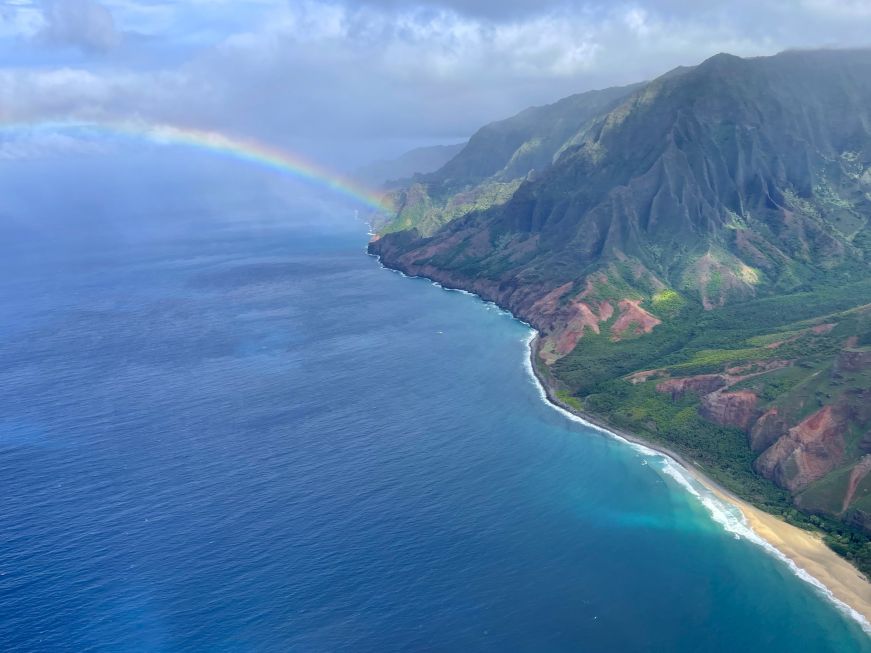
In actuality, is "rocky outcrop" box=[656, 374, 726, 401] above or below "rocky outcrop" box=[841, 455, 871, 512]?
above

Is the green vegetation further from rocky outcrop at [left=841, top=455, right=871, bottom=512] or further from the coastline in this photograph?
the coastline

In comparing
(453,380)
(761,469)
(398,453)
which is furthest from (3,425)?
(761,469)

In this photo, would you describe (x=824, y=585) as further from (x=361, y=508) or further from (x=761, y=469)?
(x=361, y=508)

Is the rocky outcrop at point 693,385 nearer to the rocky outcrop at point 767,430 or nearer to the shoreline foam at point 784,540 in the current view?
the rocky outcrop at point 767,430

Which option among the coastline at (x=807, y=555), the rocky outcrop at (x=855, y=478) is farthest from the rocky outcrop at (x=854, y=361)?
the coastline at (x=807, y=555)

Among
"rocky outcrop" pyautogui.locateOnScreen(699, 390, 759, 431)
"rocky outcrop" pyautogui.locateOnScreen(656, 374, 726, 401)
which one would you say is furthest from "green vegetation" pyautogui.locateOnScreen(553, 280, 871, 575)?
"rocky outcrop" pyautogui.locateOnScreen(656, 374, 726, 401)

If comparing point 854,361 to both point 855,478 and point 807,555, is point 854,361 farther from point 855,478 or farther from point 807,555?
point 807,555
